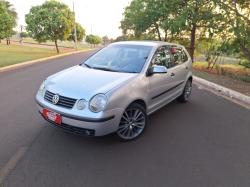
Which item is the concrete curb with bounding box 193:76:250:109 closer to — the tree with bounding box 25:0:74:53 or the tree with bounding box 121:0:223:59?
the tree with bounding box 121:0:223:59

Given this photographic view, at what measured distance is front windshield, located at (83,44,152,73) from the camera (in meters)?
5.29

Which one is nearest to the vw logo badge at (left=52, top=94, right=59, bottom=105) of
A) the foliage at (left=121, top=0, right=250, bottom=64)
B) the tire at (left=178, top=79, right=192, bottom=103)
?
the tire at (left=178, top=79, right=192, bottom=103)

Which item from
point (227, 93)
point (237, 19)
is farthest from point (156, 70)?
point (237, 19)

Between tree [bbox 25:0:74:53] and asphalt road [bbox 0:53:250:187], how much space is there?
99.8 ft

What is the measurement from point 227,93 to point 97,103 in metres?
5.87

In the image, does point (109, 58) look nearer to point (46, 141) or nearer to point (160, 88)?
point (160, 88)

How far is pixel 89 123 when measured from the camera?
4.14 metres

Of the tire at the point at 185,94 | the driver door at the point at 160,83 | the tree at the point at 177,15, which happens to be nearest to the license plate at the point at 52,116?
the driver door at the point at 160,83

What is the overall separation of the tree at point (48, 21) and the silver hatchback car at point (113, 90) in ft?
101

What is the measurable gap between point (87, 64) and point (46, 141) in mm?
1850

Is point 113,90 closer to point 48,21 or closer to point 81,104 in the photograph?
point 81,104

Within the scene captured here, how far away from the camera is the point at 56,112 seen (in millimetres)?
4332

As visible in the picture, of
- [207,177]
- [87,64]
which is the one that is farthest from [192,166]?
[87,64]

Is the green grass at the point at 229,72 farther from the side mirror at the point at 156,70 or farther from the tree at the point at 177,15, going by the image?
the side mirror at the point at 156,70
